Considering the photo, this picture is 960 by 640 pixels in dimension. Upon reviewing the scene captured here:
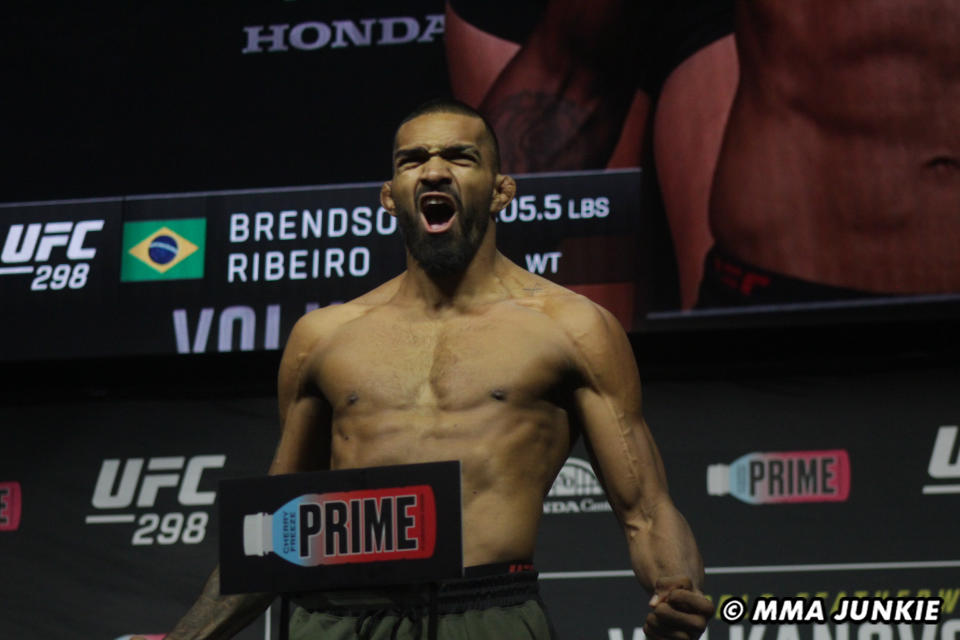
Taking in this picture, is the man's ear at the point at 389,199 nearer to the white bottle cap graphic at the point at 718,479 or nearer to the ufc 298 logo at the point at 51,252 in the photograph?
the white bottle cap graphic at the point at 718,479

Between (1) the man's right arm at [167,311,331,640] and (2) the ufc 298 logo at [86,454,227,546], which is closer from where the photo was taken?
(1) the man's right arm at [167,311,331,640]

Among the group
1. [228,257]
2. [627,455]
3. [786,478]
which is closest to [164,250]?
[228,257]

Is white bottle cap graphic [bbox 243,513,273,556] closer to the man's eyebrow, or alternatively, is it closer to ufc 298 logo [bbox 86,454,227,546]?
the man's eyebrow

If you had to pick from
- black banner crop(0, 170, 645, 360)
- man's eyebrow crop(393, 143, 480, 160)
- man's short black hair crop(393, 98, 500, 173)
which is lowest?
man's eyebrow crop(393, 143, 480, 160)

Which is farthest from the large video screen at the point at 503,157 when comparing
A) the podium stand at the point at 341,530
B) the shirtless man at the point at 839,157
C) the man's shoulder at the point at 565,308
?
the podium stand at the point at 341,530

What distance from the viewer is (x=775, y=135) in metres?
3.81

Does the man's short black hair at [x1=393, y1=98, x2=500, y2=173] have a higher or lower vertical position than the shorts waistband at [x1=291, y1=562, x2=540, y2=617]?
higher

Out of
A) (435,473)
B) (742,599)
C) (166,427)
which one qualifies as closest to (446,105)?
(435,473)

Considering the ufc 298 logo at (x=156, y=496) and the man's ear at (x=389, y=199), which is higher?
the ufc 298 logo at (x=156, y=496)

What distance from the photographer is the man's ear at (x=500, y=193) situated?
232cm

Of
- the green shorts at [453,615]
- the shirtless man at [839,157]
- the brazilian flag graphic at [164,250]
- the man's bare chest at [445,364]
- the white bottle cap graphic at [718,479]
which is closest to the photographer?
the green shorts at [453,615]

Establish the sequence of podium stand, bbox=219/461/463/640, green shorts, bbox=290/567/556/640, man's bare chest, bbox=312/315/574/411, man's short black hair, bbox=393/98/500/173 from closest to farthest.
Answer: podium stand, bbox=219/461/463/640 → green shorts, bbox=290/567/556/640 → man's bare chest, bbox=312/315/574/411 → man's short black hair, bbox=393/98/500/173

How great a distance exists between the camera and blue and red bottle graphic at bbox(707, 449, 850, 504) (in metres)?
3.75

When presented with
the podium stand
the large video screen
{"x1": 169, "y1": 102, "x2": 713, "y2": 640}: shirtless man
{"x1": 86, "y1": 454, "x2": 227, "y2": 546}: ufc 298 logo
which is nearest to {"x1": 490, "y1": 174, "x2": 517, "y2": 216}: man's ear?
{"x1": 169, "y1": 102, "x2": 713, "y2": 640}: shirtless man
